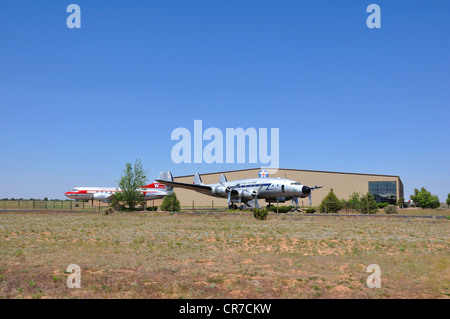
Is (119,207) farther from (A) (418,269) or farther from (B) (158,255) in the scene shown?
(A) (418,269)

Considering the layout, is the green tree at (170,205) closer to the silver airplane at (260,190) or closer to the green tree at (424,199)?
the silver airplane at (260,190)

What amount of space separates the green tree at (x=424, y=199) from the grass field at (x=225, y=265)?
74.0m

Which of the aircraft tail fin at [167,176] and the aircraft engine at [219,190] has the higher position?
the aircraft tail fin at [167,176]

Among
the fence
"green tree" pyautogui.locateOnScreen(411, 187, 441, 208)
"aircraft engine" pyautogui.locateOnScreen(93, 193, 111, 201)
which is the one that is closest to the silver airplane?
the fence

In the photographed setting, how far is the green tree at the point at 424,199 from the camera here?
88.0 meters

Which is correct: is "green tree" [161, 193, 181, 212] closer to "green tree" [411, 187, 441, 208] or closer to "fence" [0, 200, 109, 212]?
"fence" [0, 200, 109, 212]

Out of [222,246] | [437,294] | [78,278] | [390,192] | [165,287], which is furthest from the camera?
[390,192]

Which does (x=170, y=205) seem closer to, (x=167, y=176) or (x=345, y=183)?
(x=167, y=176)

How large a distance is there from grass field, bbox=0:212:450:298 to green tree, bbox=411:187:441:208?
74.0 metres

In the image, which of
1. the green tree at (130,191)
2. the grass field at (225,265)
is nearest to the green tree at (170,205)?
the green tree at (130,191)

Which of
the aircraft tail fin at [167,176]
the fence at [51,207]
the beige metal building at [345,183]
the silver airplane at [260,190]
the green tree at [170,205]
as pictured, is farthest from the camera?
the beige metal building at [345,183]

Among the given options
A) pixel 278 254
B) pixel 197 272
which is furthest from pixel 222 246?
pixel 197 272

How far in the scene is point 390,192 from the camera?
258 feet

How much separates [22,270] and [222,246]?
956 cm
